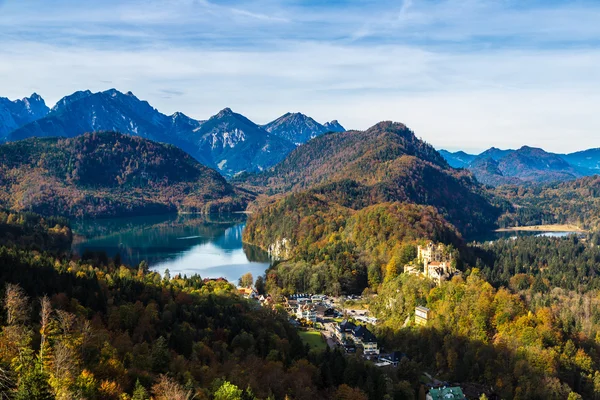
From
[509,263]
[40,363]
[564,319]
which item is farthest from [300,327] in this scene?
[509,263]

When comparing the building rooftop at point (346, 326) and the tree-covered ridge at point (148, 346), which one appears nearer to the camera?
the tree-covered ridge at point (148, 346)

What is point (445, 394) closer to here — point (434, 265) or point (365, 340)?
point (365, 340)

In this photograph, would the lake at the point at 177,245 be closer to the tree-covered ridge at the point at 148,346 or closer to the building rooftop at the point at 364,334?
the building rooftop at the point at 364,334

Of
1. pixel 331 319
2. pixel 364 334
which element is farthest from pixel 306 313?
pixel 364 334

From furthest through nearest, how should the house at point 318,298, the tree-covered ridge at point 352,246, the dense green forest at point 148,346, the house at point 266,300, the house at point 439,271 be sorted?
the tree-covered ridge at point 352,246 < the house at point 318,298 < the house at point 266,300 < the house at point 439,271 < the dense green forest at point 148,346

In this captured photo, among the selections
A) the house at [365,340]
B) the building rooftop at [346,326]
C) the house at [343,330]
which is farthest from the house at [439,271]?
the house at [365,340]

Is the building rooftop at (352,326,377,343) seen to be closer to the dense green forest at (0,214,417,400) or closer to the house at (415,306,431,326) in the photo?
the house at (415,306,431,326)

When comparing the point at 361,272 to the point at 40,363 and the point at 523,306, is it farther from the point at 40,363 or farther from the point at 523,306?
the point at 40,363
